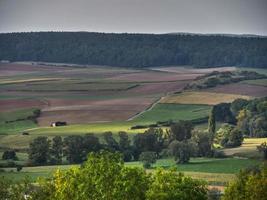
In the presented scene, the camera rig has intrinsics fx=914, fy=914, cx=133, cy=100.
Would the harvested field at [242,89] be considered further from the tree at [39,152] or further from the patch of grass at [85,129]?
the tree at [39,152]

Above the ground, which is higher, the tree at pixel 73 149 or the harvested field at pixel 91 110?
the harvested field at pixel 91 110

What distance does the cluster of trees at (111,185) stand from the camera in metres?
34.4

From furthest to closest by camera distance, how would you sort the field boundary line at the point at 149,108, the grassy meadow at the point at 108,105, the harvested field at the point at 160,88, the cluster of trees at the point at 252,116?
the harvested field at the point at 160,88
the field boundary line at the point at 149,108
the cluster of trees at the point at 252,116
the grassy meadow at the point at 108,105

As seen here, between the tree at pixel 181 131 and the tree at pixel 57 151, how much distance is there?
9899 millimetres

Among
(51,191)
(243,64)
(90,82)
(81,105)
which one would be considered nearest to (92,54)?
(243,64)

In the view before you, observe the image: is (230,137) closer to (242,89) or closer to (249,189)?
(242,89)

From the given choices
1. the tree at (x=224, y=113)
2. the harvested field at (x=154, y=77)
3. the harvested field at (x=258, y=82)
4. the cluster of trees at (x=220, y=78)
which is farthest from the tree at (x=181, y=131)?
the harvested field at (x=154, y=77)

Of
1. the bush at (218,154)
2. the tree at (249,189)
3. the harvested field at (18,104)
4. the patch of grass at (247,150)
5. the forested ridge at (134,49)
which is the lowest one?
the bush at (218,154)

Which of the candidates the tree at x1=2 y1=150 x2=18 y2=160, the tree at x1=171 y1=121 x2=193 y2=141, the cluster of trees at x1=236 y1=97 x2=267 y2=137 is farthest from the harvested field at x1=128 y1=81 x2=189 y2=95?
the tree at x1=2 y1=150 x2=18 y2=160

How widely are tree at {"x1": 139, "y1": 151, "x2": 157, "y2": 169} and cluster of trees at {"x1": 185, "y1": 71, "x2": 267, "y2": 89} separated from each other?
3778 centimetres

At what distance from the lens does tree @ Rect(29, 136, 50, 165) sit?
63653 millimetres

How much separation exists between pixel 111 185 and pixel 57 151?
102 ft

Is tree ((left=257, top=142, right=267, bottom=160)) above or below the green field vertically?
below

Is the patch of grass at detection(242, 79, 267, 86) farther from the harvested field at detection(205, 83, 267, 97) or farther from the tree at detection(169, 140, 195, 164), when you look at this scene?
the tree at detection(169, 140, 195, 164)
